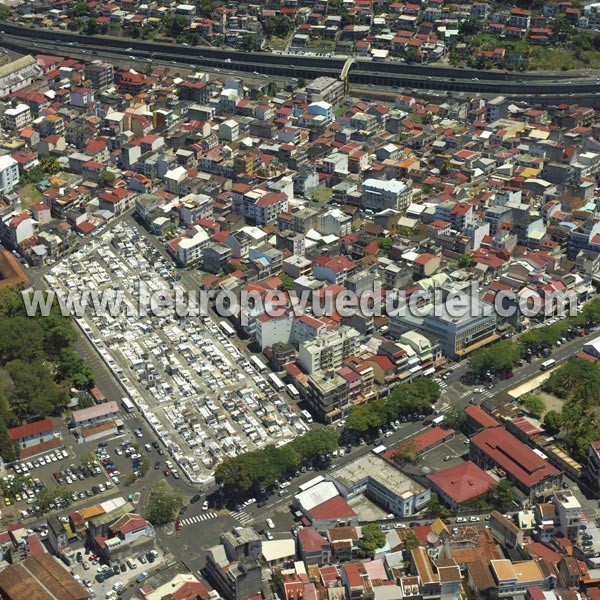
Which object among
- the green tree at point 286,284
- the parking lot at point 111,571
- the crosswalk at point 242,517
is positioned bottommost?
the parking lot at point 111,571

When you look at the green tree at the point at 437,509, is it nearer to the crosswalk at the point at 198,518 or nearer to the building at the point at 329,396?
the building at the point at 329,396

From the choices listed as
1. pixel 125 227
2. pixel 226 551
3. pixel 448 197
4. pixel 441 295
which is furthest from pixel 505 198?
pixel 226 551

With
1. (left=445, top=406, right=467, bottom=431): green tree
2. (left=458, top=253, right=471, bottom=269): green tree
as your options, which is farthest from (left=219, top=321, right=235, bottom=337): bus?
(left=458, top=253, right=471, bottom=269): green tree

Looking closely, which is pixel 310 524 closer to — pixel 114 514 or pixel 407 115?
pixel 114 514

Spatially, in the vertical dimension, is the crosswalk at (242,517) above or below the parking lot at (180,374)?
below

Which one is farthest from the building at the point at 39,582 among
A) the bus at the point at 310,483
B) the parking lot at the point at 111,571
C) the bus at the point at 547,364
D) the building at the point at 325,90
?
the building at the point at 325,90

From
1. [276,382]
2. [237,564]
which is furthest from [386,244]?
[237,564]
